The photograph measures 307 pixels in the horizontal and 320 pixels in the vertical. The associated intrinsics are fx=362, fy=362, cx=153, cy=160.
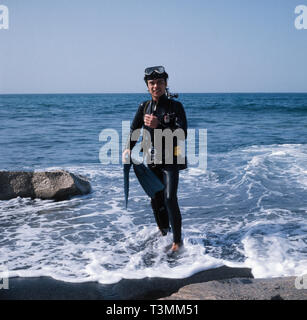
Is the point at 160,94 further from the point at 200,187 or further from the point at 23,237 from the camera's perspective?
the point at 200,187

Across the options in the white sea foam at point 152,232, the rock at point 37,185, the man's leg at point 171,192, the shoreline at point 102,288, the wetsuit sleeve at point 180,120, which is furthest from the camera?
the rock at point 37,185

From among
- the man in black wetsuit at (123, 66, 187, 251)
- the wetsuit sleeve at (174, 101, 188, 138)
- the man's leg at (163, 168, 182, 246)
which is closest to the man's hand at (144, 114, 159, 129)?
the man in black wetsuit at (123, 66, 187, 251)

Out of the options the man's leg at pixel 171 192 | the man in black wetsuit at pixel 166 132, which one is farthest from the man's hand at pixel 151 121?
the man's leg at pixel 171 192

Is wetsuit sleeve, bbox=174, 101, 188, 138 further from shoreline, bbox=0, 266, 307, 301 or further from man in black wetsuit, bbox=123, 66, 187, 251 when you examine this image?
shoreline, bbox=0, 266, 307, 301

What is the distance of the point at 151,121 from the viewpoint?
4355 millimetres

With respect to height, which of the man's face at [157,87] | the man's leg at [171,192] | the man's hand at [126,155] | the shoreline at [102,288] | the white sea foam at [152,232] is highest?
the man's face at [157,87]

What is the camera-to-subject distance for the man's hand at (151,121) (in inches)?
171

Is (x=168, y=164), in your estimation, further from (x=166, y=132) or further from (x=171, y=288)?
(x=171, y=288)

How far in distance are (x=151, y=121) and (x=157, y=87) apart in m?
0.45

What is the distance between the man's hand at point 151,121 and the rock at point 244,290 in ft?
6.18

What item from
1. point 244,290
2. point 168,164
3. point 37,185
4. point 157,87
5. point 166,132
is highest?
point 157,87

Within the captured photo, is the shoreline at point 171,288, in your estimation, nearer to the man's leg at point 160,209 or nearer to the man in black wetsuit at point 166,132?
the man in black wetsuit at point 166,132

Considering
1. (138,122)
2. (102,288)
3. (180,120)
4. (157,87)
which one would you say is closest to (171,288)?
(102,288)

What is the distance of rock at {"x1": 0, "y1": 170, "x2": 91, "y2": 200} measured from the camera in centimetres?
711
